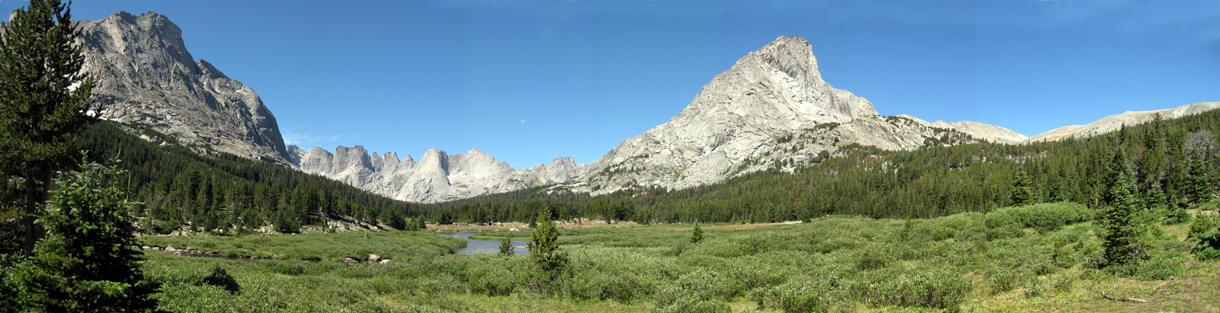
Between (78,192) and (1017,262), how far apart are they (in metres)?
40.5

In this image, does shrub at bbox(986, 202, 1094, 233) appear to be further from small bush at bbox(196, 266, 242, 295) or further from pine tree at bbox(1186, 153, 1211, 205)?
small bush at bbox(196, 266, 242, 295)

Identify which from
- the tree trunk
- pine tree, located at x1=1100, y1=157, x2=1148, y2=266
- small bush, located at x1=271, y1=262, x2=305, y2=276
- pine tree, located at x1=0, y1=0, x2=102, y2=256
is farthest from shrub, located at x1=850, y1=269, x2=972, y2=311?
small bush, located at x1=271, y1=262, x2=305, y2=276

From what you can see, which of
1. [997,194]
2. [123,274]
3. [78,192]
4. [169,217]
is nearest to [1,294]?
[123,274]

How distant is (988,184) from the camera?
400 ft

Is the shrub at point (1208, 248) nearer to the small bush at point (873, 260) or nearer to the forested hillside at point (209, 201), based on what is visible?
the small bush at point (873, 260)

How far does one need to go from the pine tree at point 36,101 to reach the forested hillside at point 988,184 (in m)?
83.6

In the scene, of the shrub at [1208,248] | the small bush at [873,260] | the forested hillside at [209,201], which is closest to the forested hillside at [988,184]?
the small bush at [873,260]

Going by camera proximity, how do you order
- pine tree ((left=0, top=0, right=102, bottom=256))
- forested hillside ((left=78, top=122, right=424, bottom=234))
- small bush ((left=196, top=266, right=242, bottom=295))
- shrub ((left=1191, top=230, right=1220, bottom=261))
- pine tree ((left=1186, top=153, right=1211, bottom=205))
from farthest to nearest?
1. forested hillside ((left=78, top=122, right=424, bottom=234))
2. pine tree ((left=1186, top=153, right=1211, bottom=205))
3. small bush ((left=196, top=266, right=242, bottom=295))
4. shrub ((left=1191, top=230, right=1220, bottom=261))
5. pine tree ((left=0, top=0, right=102, bottom=256))

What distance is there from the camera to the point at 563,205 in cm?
18650

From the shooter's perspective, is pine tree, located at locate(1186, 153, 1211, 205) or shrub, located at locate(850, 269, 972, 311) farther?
pine tree, located at locate(1186, 153, 1211, 205)

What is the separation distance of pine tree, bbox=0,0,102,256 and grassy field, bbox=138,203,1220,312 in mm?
5918

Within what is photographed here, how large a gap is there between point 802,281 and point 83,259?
2910 cm

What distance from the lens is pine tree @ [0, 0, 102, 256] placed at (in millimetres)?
15078

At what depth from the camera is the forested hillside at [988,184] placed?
76.6 meters
